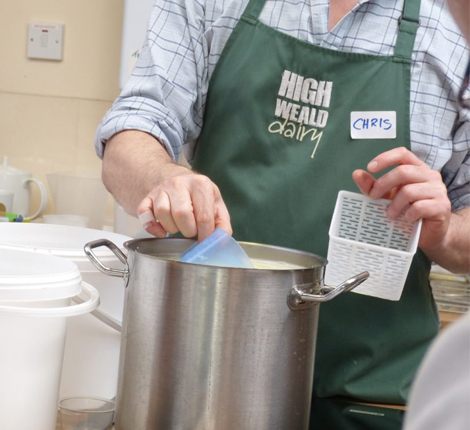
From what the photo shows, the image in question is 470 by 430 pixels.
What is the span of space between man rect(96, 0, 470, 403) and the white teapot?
104cm

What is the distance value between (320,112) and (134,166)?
1.04 feet

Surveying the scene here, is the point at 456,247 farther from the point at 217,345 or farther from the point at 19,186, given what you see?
the point at 19,186

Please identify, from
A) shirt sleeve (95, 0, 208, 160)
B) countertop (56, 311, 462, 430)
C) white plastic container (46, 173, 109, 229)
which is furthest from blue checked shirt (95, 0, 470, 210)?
white plastic container (46, 173, 109, 229)

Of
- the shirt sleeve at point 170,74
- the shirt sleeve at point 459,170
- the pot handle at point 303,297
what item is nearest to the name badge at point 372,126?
the shirt sleeve at point 459,170

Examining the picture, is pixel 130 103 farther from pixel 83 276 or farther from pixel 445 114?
pixel 445 114

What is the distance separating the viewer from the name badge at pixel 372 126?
3.93 ft

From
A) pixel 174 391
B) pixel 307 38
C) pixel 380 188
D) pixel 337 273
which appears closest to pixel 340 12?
pixel 307 38

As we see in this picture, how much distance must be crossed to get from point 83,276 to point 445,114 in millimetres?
630

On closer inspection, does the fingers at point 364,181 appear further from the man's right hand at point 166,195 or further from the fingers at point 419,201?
the man's right hand at point 166,195

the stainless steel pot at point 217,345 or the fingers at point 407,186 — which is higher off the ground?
the fingers at point 407,186

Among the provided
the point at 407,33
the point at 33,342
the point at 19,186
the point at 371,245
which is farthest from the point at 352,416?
the point at 19,186

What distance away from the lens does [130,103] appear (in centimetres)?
117

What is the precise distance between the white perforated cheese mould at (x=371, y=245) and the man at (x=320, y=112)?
0.38 ft

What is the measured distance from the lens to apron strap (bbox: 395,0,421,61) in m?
1.20
